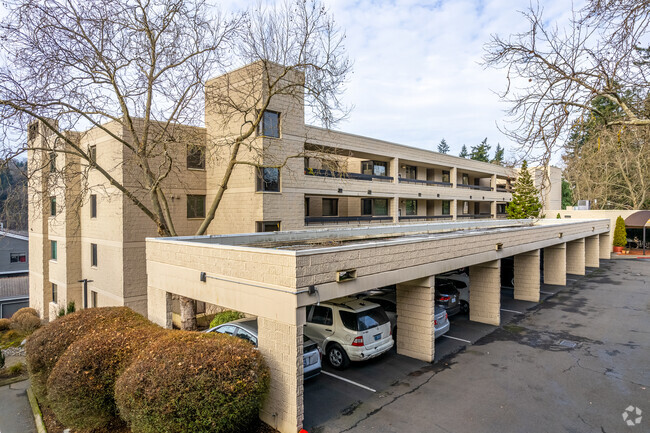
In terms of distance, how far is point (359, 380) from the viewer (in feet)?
33.7

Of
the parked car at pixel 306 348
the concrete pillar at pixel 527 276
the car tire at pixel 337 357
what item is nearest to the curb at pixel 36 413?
the parked car at pixel 306 348

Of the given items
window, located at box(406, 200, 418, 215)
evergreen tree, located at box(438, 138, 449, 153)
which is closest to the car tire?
window, located at box(406, 200, 418, 215)

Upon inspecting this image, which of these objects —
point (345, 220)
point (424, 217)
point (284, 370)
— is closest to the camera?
point (284, 370)

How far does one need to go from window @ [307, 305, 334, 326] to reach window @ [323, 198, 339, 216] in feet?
46.3

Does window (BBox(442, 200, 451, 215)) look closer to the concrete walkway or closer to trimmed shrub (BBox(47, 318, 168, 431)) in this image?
trimmed shrub (BBox(47, 318, 168, 431))

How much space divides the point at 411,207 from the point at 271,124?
62.0 ft

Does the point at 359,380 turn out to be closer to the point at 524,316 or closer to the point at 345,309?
the point at 345,309

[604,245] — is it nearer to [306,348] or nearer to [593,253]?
[593,253]

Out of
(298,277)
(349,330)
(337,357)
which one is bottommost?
(337,357)

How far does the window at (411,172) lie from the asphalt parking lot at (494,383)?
1956 cm

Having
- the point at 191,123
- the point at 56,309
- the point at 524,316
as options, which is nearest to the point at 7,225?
the point at 191,123

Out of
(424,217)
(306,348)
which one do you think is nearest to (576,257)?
(424,217)

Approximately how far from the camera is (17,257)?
39688mm

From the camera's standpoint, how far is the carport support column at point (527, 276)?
19016 mm
